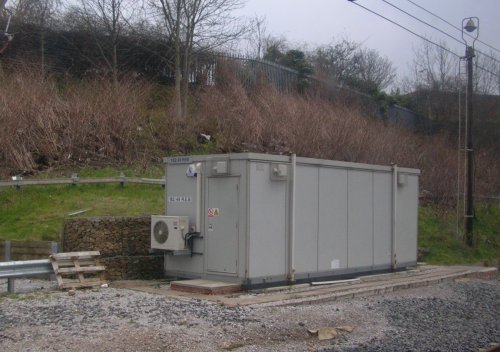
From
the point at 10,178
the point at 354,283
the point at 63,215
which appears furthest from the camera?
the point at 10,178

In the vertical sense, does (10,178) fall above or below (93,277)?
above

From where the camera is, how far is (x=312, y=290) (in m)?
13.0

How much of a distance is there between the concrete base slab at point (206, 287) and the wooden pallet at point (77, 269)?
62.3 inches

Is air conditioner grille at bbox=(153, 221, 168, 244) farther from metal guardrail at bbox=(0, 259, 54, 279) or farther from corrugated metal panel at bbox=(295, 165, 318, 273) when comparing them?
corrugated metal panel at bbox=(295, 165, 318, 273)

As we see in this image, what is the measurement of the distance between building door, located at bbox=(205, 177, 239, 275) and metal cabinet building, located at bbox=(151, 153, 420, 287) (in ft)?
0.07

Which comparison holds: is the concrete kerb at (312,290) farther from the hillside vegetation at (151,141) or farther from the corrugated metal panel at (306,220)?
the hillside vegetation at (151,141)

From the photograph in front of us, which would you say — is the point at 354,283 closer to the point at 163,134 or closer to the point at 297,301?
the point at 297,301

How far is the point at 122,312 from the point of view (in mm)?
10055

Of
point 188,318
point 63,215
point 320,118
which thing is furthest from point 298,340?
point 320,118

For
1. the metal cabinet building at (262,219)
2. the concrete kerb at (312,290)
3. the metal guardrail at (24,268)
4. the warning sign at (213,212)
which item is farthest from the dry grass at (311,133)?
the metal guardrail at (24,268)

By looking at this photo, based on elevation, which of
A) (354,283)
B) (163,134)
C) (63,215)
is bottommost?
(354,283)

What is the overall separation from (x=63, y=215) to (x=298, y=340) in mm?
10887

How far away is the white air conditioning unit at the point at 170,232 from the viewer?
13.0m

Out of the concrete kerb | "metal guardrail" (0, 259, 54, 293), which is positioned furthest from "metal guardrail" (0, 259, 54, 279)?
the concrete kerb
